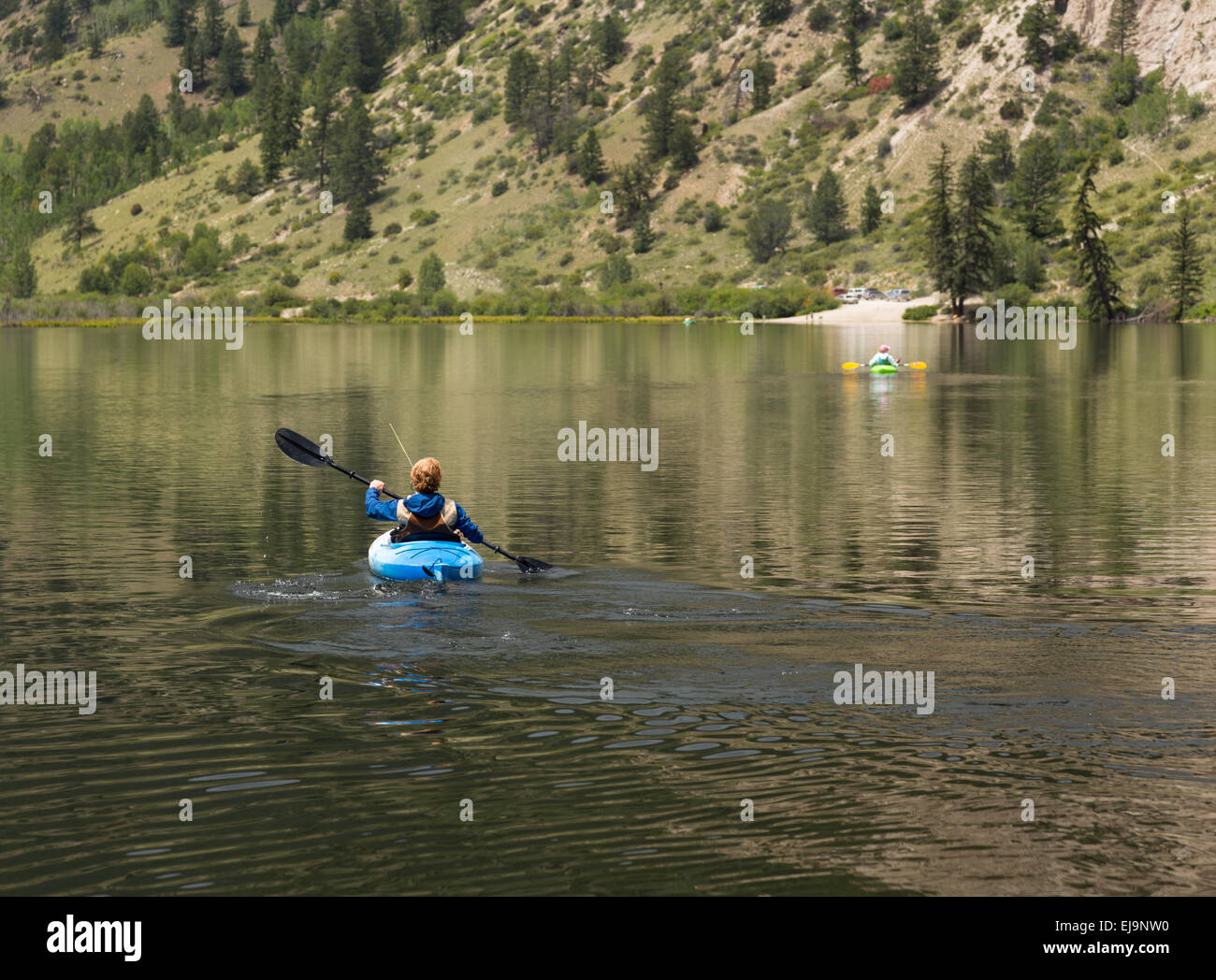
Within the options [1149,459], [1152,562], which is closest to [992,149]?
[1149,459]

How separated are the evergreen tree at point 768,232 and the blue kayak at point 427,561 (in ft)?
523

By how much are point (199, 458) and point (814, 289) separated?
13132 cm

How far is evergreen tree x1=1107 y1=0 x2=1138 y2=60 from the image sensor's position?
178 metres

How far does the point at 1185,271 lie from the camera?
131750 mm

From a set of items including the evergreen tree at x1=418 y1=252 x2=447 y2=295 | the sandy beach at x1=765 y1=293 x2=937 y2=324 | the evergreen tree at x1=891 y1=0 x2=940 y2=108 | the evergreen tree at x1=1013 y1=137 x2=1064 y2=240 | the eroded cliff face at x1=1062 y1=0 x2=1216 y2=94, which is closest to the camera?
A: the sandy beach at x1=765 y1=293 x2=937 y2=324

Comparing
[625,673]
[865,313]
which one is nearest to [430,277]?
[865,313]

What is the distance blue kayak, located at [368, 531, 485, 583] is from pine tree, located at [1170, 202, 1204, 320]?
400 feet

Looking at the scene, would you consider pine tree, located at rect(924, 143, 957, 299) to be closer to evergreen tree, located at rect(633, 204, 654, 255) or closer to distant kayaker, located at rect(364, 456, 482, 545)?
evergreen tree, located at rect(633, 204, 654, 255)

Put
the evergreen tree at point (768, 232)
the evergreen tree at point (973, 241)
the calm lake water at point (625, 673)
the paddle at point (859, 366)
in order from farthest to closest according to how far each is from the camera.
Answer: the evergreen tree at point (768, 232) → the evergreen tree at point (973, 241) → the paddle at point (859, 366) → the calm lake water at point (625, 673)

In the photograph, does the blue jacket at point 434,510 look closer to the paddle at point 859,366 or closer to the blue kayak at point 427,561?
the blue kayak at point 427,561

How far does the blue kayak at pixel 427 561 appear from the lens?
20.6 meters

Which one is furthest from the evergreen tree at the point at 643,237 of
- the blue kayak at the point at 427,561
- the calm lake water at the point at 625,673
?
the blue kayak at the point at 427,561

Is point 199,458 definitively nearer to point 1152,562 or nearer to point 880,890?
point 1152,562

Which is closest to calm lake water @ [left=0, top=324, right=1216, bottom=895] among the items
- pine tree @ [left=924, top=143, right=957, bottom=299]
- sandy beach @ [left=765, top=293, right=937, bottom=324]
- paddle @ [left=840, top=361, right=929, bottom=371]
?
paddle @ [left=840, top=361, right=929, bottom=371]
